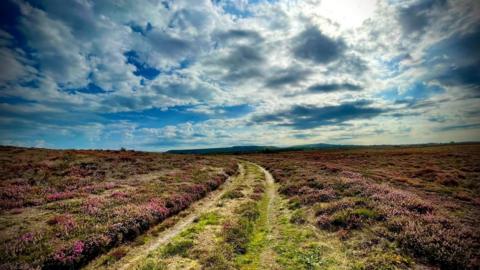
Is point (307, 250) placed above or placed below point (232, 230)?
below

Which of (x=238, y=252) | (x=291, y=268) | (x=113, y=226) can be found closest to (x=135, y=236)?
(x=113, y=226)

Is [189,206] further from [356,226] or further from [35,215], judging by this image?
Answer: [356,226]

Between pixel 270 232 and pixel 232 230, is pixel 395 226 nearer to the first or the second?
pixel 270 232

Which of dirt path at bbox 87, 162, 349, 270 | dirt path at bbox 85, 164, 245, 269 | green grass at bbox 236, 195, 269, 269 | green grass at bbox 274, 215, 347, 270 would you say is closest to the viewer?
green grass at bbox 274, 215, 347, 270

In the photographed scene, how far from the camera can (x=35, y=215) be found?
15789 millimetres

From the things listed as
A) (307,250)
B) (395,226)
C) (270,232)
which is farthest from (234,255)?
(395,226)

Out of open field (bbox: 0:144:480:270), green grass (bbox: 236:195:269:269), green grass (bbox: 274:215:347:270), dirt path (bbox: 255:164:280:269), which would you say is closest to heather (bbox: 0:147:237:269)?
open field (bbox: 0:144:480:270)

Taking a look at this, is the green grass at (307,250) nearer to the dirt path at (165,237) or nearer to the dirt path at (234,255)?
the dirt path at (234,255)

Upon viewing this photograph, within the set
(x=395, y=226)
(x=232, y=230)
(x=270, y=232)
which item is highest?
(x=395, y=226)

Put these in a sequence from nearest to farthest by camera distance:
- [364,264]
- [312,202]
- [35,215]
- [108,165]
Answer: [364,264] → [35,215] → [312,202] → [108,165]

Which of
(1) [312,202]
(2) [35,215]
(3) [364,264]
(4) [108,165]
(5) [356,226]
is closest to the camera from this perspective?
(3) [364,264]

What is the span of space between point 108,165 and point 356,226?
39426 millimetres

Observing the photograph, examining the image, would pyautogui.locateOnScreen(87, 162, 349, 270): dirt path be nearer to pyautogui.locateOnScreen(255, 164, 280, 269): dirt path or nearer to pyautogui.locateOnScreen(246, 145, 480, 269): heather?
pyautogui.locateOnScreen(255, 164, 280, 269): dirt path

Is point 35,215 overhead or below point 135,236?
overhead
